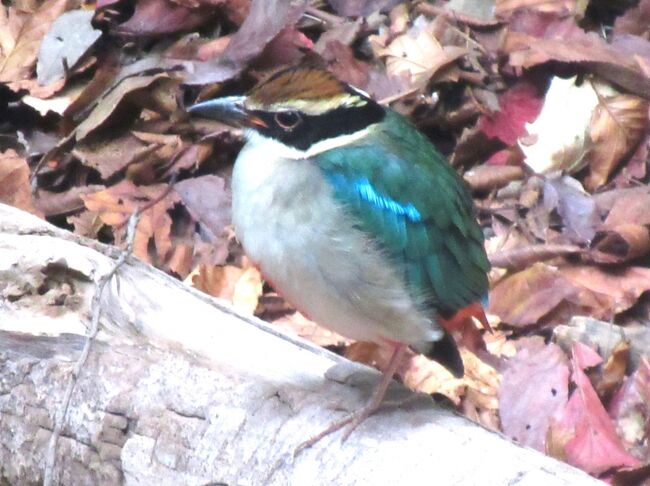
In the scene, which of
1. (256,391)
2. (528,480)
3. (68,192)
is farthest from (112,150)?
(528,480)

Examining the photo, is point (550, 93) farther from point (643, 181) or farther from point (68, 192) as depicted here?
point (68, 192)

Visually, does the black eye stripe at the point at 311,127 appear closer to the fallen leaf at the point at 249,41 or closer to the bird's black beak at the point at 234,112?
the bird's black beak at the point at 234,112

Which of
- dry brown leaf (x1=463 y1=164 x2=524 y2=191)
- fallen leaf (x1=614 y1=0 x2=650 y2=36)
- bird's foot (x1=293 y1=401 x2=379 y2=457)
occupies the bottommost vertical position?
dry brown leaf (x1=463 y1=164 x2=524 y2=191)

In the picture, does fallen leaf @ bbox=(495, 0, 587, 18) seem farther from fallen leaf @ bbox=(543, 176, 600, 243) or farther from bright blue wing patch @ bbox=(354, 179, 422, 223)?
bright blue wing patch @ bbox=(354, 179, 422, 223)

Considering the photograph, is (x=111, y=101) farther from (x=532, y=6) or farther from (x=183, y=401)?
(x=183, y=401)

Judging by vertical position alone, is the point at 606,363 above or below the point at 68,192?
above

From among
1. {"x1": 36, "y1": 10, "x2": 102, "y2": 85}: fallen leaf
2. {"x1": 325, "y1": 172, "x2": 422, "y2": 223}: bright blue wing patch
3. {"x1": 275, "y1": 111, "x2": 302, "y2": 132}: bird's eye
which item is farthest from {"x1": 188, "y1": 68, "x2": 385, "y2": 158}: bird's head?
{"x1": 36, "y1": 10, "x2": 102, "y2": 85}: fallen leaf

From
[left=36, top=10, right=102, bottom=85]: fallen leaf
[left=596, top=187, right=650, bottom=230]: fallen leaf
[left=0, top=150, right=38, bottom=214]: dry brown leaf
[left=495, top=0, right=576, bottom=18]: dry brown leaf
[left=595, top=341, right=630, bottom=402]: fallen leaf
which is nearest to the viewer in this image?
[left=595, top=341, right=630, bottom=402]: fallen leaf
